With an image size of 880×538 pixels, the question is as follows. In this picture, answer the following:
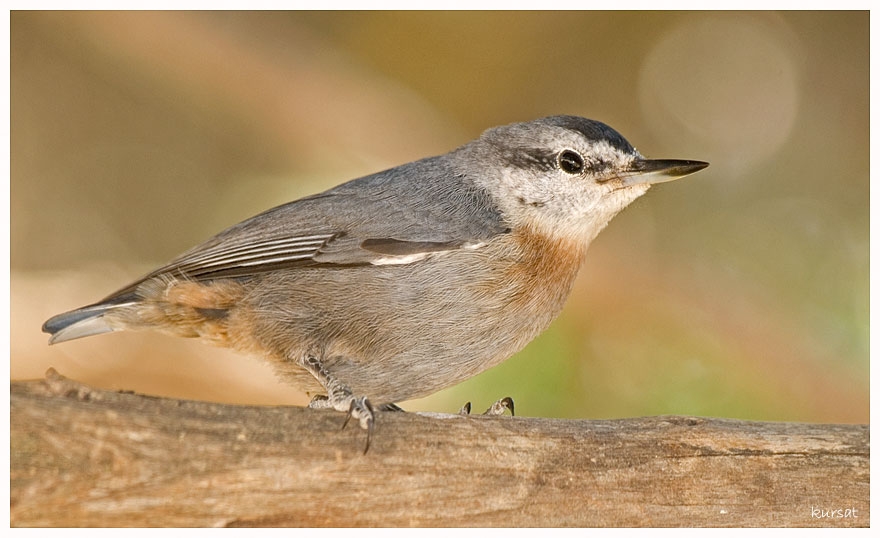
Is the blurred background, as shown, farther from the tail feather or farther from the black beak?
the black beak

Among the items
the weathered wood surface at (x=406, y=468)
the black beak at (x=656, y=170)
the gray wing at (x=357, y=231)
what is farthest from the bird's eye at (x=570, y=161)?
the weathered wood surface at (x=406, y=468)

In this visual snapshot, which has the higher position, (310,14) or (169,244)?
(310,14)

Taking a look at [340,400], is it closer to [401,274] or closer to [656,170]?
[401,274]

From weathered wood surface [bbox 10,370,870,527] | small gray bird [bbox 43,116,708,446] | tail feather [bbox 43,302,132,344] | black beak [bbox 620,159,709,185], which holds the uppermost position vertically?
black beak [bbox 620,159,709,185]

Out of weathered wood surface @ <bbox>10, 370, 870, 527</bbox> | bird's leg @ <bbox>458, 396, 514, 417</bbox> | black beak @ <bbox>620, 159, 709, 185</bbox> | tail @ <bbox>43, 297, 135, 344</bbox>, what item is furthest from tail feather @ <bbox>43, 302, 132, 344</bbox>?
black beak @ <bbox>620, 159, 709, 185</bbox>

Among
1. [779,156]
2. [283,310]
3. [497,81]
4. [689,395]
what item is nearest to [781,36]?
[779,156]

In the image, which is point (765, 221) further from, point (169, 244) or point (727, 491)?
point (169, 244)

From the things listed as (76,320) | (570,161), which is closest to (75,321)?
(76,320)
